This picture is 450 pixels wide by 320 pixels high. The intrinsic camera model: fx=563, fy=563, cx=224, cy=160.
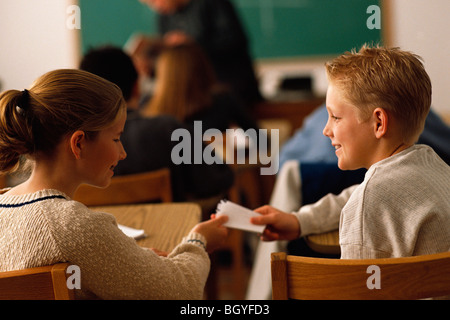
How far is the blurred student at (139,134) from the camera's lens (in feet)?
5.99

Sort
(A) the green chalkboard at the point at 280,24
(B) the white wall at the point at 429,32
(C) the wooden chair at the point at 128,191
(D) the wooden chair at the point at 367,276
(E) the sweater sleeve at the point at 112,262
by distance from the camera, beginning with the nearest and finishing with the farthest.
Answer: (D) the wooden chair at the point at 367,276, (E) the sweater sleeve at the point at 112,262, (C) the wooden chair at the point at 128,191, (B) the white wall at the point at 429,32, (A) the green chalkboard at the point at 280,24

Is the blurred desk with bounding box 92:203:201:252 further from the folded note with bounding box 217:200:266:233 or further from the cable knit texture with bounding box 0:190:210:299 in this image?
the cable knit texture with bounding box 0:190:210:299

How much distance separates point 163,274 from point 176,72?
65.9 inches

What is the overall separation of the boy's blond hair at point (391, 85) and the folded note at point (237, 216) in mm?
363

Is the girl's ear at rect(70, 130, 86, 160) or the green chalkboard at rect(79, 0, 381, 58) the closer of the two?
the girl's ear at rect(70, 130, 86, 160)

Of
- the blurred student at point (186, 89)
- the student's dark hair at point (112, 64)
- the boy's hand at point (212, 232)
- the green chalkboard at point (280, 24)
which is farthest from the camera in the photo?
the green chalkboard at point (280, 24)

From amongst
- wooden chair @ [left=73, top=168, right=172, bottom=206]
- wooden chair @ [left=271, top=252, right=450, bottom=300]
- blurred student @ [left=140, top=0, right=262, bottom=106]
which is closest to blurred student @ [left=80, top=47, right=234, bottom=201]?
wooden chair @ [left=73, top=168, right=172, bottom=206]

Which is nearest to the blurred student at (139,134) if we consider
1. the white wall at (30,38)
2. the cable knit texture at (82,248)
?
the cable knit texture at (82,248)

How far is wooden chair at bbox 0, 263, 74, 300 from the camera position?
798 mm

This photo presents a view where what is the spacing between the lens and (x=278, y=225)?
122 centimetres

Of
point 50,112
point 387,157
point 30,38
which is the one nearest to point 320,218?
point 387,157

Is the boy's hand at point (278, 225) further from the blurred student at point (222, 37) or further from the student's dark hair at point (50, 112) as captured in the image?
the blurred student at point (222, 37)

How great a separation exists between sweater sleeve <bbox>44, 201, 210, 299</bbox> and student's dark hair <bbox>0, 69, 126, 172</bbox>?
128 mm
